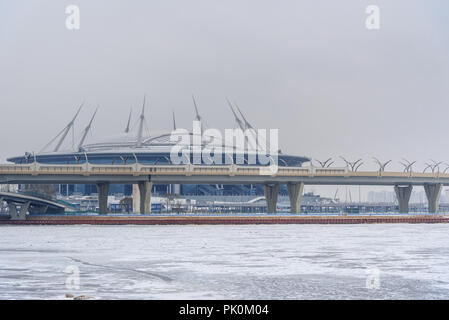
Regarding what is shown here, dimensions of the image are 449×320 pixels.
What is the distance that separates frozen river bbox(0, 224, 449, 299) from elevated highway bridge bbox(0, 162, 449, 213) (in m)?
69.7

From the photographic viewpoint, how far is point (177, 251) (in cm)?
7338

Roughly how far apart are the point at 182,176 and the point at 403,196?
223 ft

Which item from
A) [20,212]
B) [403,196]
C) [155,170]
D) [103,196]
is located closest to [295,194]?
[155,170]

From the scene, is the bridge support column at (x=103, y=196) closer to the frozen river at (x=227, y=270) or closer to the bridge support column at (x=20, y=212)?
the bridge support column at (x=20, y=212)

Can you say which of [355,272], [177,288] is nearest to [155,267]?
[177,288]

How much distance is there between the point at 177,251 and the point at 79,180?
283ft

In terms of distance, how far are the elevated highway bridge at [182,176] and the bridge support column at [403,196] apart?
22.8ft

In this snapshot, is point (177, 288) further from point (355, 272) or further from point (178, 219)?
point (178, 219)

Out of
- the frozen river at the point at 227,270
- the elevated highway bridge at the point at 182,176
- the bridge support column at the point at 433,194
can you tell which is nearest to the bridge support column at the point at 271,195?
the elevated highway bridge at the point at 182,176

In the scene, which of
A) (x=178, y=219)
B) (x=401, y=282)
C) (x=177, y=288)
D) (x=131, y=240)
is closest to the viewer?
(x=177, y=288)

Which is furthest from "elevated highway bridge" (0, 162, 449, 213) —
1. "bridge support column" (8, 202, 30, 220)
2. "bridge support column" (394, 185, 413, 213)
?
"bridge support column" (394, 185, 413, 213)

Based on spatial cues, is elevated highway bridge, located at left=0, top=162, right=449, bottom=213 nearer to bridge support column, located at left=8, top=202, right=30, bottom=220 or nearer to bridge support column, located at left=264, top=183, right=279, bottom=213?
bridge support column, located at left=264, top=183, right=279, bottom=213

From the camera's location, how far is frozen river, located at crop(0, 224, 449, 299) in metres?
43.4
